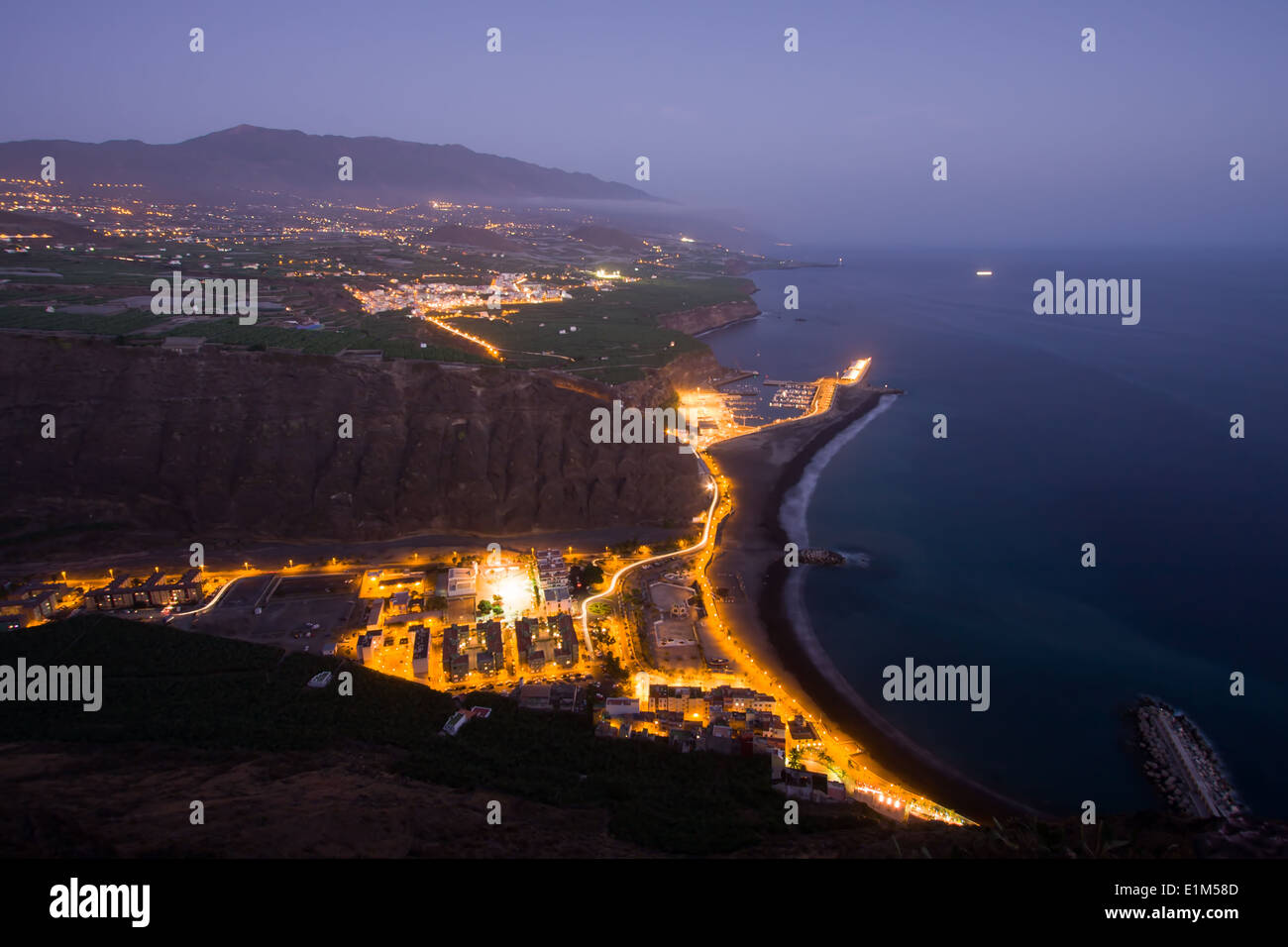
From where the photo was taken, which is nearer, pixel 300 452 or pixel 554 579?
pixel 554 579

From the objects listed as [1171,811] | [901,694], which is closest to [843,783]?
[901,694]

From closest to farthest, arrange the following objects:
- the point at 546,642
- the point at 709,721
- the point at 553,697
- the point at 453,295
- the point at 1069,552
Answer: the point at 709,721 → the point at 553,697 → the point at 546,642 → the point at 1069,552 → the point at 453,295

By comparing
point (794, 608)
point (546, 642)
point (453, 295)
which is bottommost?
point (546, 642)

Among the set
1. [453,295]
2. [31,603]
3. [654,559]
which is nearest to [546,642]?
[654,559]

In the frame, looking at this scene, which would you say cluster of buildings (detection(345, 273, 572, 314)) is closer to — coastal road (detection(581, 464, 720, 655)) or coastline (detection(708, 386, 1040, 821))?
coastline (detection(708, 386, 1040, 821))

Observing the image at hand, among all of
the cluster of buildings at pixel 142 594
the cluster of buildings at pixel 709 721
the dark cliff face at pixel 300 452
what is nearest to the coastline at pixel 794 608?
the cluster of buildings at pixel 709 721

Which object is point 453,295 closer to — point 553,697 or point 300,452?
point 300,452
